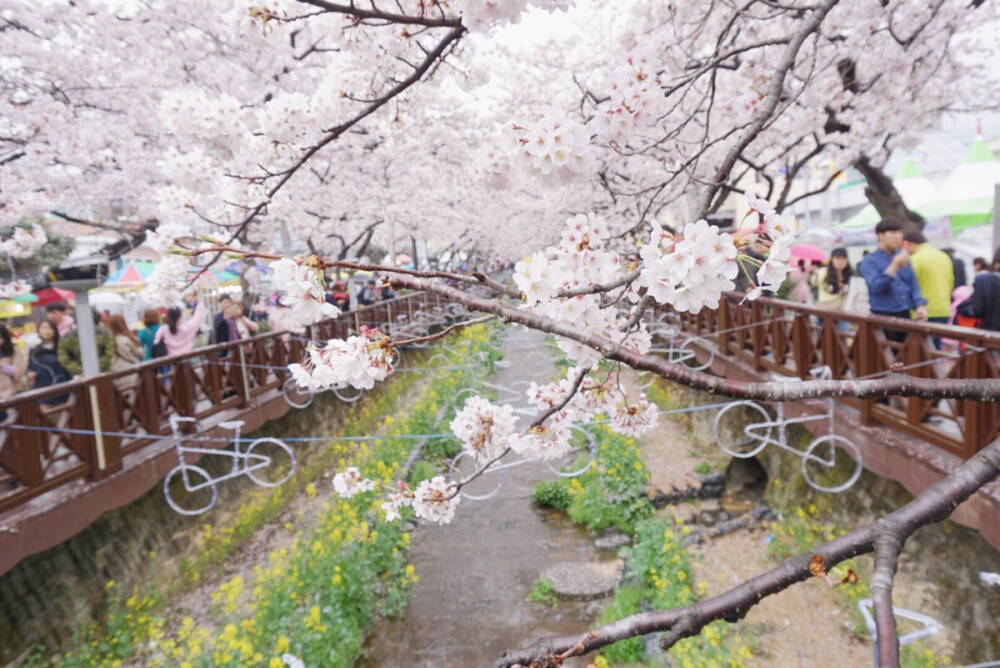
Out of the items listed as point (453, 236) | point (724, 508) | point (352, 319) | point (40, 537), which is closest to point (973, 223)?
point (724, 508)

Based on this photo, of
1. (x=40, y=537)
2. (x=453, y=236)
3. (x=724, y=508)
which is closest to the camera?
(x=40, y=537)

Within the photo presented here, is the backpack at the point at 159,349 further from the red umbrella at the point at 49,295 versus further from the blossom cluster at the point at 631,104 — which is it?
the red umbrella at the point at 49,295

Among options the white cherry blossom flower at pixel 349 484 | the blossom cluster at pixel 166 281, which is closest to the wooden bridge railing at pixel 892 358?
the white cherry blossom flower at pixel 349 484

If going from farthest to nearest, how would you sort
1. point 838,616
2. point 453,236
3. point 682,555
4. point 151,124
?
point 453,236, point 151,124, point 682,555, point 838,616

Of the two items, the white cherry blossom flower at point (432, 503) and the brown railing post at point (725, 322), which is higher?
the white cherry blossom flower at point (432, 503)

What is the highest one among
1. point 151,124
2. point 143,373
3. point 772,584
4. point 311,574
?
point 151,124

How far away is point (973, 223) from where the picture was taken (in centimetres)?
1163

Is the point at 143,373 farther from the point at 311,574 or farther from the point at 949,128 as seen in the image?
the point at 949,128

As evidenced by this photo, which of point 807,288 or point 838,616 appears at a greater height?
point 807,288

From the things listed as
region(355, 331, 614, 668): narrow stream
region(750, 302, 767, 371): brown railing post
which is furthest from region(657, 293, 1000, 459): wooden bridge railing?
region(355, 331, 614, 668): narrow stream

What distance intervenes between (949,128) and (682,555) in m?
25.0

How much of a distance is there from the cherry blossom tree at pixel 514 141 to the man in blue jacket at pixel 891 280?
1677 mm

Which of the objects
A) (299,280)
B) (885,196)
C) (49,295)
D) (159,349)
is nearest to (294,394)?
(159,349)

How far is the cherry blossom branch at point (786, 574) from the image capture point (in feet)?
3.21
